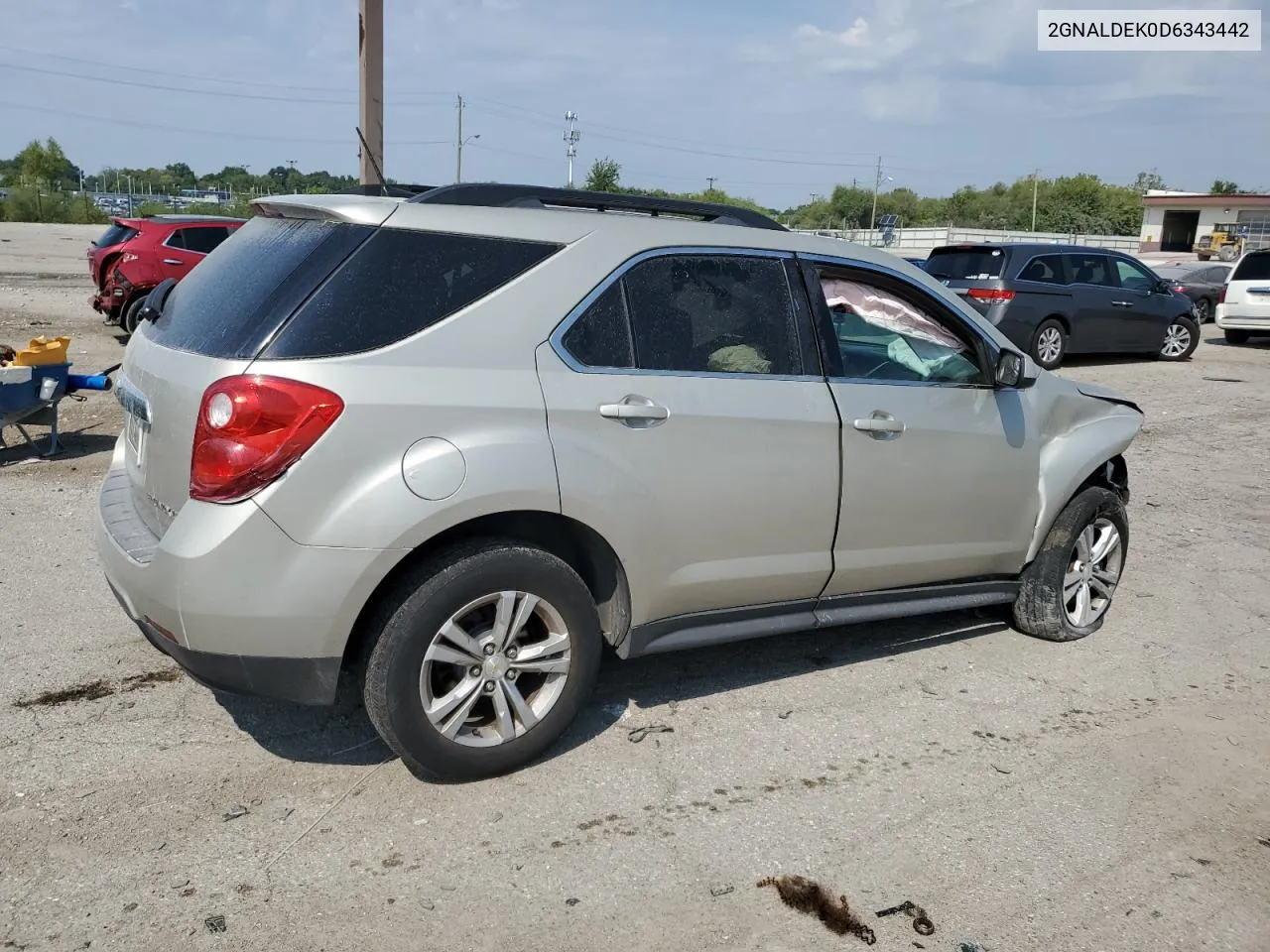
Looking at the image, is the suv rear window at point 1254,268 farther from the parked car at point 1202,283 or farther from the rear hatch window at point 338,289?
the rear hatch window at point 338,289

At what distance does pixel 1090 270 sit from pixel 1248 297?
5.12 m

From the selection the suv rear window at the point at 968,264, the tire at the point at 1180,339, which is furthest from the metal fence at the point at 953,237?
the suv rear window at the point at 968,264

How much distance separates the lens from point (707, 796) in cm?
368

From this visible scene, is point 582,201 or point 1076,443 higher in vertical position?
point 582,201

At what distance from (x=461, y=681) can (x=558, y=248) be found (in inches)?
57.6

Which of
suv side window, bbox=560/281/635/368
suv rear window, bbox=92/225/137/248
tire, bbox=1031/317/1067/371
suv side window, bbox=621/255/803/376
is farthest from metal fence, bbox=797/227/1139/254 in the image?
suv side window, bbox=560/281/635/368

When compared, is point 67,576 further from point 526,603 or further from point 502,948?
point 502,948

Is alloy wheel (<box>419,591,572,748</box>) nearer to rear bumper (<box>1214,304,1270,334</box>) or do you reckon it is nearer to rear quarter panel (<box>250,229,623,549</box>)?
rear quarter panel (<box>250,229,623,549</box>)

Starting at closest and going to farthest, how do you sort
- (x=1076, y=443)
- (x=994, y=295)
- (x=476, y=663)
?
(x=476, y=663) → (x=1076, y=443) → (x=994, y=295)

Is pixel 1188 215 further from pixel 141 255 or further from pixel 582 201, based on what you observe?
pixel 582 201

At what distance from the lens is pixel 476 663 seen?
3.53 meters

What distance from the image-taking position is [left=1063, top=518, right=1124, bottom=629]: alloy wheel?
206 inches

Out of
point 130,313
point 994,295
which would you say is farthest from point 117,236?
point 994,295

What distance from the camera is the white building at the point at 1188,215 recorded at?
59.6 metres
